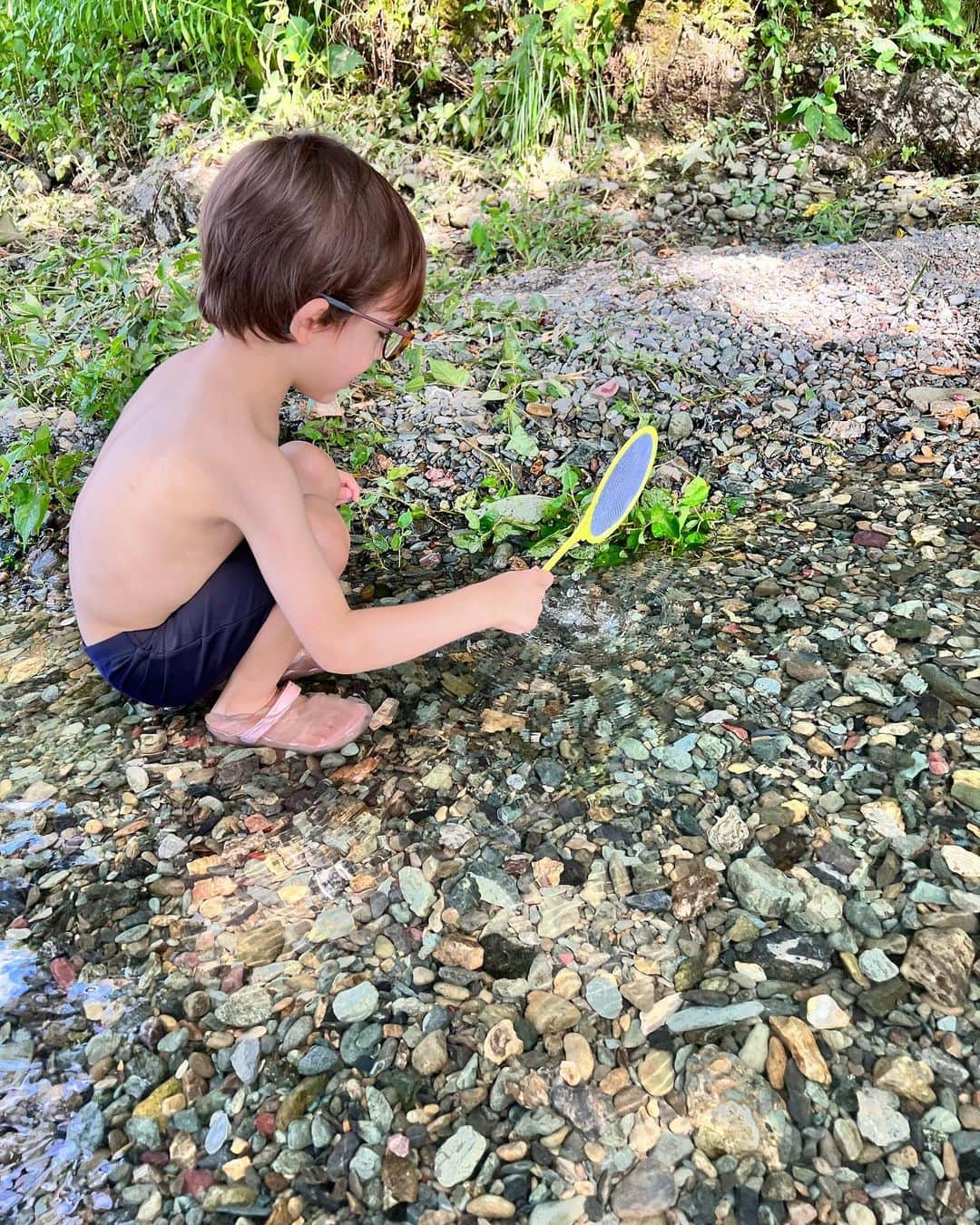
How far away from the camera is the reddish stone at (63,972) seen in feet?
4.70

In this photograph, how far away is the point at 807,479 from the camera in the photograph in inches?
101

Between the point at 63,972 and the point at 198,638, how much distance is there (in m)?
0.57

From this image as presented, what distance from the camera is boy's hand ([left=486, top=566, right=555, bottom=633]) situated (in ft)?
5.33

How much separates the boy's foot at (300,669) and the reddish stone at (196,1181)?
3.13 feet

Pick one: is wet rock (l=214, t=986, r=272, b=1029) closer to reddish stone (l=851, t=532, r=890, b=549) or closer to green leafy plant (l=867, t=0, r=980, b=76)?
reddish stone (l=851, t=532, r=890, b=549)

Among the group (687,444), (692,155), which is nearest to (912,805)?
(687,444)

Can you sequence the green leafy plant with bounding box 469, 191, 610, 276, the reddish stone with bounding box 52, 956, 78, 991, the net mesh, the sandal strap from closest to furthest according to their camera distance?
the reddish stone with bounding box 52, 956, 78, 991, the sandal strap, the net mesh, the green leafy plant with bounding box 469, 191, 610, 276

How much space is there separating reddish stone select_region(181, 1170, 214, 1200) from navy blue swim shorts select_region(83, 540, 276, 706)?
2.72 feet

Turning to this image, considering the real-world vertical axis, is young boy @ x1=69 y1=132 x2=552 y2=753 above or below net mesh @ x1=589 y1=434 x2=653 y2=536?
above

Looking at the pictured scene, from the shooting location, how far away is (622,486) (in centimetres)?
202

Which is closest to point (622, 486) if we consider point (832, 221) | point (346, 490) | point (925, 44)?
point (346, 490)

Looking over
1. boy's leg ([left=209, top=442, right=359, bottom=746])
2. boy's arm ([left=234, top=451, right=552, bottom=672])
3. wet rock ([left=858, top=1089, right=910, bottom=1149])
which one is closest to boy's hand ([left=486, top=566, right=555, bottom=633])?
boy's arm ([left=234, top=451, right=552, bottom=672])

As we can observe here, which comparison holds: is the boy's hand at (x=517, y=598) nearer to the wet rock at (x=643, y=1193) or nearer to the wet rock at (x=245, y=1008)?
the wet rock at (x=245, y=1008)

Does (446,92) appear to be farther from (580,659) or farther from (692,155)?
(580,659)
